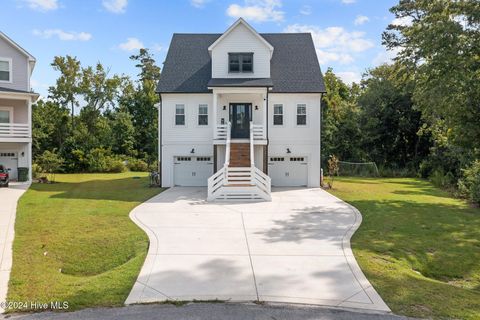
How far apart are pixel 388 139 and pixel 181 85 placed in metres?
22.2

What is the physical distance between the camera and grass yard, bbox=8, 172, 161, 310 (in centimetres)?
611

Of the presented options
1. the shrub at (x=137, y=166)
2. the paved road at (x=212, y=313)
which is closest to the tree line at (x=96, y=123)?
the shrub at (x=137, y=166)

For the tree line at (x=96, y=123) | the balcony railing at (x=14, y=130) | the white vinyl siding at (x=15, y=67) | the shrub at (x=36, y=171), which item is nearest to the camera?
the balcony railing at (x=14, y=130)

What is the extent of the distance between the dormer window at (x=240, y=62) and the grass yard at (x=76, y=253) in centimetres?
1113

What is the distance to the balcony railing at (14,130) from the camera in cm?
2320

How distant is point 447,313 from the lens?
559 cm

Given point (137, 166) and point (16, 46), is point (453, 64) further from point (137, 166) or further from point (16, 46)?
point (137, 166)

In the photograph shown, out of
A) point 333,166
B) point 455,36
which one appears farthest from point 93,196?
point 455,36

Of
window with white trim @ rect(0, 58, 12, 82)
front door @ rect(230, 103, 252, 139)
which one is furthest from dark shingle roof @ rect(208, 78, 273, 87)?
window with white trim @ rect(0, 58, 12, 82)

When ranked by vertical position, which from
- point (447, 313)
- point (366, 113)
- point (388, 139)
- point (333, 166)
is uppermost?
point (366, 113)

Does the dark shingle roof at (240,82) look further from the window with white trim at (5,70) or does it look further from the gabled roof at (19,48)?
the window with white trim at (5,70)

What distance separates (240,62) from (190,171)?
289 inches

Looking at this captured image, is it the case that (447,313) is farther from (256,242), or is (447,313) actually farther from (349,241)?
(256,242)

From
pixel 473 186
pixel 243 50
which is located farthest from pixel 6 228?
pixel 473 186
